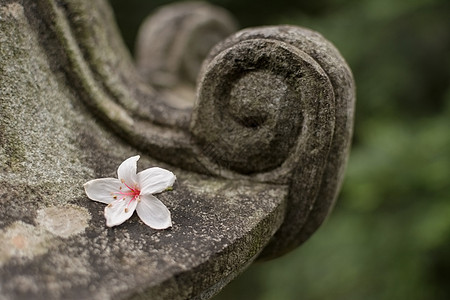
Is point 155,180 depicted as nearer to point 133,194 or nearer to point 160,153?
point 133,194

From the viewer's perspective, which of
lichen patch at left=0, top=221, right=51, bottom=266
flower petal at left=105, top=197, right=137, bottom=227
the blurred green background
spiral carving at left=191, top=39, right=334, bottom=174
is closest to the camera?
lichen patch at left=0, top=221, right=51, bottom=266

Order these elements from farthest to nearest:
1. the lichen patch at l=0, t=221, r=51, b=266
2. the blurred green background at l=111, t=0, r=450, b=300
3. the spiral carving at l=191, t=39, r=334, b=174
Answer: the blurred green background at l=111, t=0, r=450, b=300 → the spiral carving at l=191, t=39, r=334, b=174 → the lichen patch at l=0, t=221, r=51, b=266

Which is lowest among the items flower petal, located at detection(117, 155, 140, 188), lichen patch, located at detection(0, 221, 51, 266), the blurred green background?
the blurred green background

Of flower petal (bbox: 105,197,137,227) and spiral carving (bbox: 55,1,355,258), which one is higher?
spiral carving (bbox: 55,1,355,258)

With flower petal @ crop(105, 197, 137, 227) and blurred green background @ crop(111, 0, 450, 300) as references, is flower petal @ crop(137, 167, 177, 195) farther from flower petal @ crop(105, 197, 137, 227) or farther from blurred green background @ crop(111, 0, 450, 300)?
blurred green background @ crop(111, 0, 450, 300)

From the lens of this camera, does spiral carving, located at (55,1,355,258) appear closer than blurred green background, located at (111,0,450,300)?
Yes

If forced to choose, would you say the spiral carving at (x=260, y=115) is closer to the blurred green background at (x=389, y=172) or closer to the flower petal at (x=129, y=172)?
the flower petal at (x=129, y=172)

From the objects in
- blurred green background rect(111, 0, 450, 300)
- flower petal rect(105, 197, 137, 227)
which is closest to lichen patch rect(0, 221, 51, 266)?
flower petal rect(105, 197, 137, 227)

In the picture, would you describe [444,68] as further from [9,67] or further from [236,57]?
[9,67]
